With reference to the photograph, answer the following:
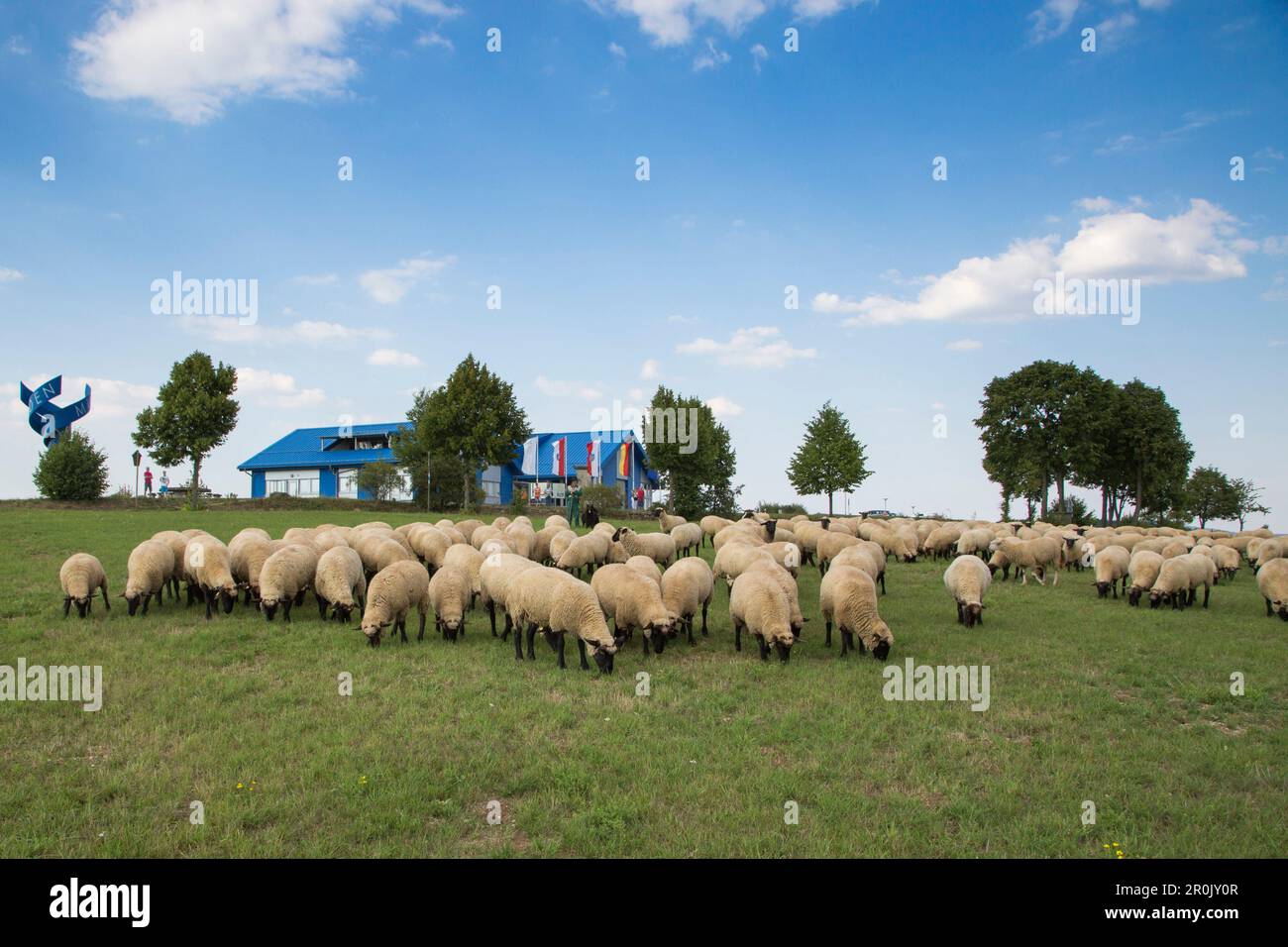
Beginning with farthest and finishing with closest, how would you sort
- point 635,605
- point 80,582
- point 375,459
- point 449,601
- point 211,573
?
point 375,459 < point 211,573 < point 80,582 < point 449,601 < point 635,605

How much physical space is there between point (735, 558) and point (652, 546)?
236 inches

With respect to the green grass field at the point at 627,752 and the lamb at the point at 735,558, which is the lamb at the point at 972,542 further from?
the green grass field at the point at 627,752

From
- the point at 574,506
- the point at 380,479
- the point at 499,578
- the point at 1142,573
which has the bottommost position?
the point at 1142,573

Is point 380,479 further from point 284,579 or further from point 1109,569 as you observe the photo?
point 1109,569

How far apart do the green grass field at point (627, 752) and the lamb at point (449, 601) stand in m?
0.70

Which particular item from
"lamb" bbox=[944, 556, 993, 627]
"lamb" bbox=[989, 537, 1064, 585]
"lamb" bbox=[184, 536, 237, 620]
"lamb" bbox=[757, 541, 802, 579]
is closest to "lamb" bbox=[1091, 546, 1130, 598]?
"lamb" bbox=[989, 537, 1064, 585]

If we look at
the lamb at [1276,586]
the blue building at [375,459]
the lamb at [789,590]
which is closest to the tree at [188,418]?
the blue building at [375,459]

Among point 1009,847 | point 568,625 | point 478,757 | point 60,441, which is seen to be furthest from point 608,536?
point 60,441

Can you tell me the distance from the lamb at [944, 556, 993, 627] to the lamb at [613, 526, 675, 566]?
987 cm

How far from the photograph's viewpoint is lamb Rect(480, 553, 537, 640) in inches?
570

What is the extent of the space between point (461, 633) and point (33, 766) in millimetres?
7520

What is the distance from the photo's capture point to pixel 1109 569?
22188 millimetres

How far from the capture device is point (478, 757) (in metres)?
8.20

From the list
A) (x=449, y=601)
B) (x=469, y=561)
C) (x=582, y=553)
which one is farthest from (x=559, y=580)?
(x=582, y=553)
